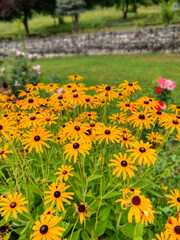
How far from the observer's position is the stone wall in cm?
1298

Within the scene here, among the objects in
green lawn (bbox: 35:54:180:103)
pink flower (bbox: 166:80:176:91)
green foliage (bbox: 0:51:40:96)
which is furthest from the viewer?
green lawn (bbox: 35:54:180:103)

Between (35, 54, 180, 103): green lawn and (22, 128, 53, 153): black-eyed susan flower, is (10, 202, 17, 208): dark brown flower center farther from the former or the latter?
(35, 54, 180, 103): green lawn

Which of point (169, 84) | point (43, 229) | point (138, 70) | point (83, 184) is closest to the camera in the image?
point (43, 229)

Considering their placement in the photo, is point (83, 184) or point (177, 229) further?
point (83, 184)

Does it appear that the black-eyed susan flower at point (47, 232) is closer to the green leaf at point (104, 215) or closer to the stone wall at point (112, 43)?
the green leaf at point (104, 215)

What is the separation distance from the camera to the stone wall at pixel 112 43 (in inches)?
511

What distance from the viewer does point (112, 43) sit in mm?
14570

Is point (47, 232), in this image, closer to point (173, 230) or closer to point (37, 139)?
point (37, 139)

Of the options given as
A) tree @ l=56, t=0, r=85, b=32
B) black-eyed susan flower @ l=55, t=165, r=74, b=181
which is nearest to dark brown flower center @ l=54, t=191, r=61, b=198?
black-eyed susan flower @ l=55, t=165, r=74, b=181

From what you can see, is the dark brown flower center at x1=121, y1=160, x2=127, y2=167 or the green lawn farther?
the green lawn

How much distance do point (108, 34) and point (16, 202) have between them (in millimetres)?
15129

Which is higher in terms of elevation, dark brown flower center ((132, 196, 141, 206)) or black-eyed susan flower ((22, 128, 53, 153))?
black-eyed susan flower ((22, 128, 53, 153))

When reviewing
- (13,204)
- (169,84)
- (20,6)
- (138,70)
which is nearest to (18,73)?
(169,84)

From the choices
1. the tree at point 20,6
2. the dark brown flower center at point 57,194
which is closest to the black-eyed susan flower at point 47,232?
the dark brown flower center at point 57,194
